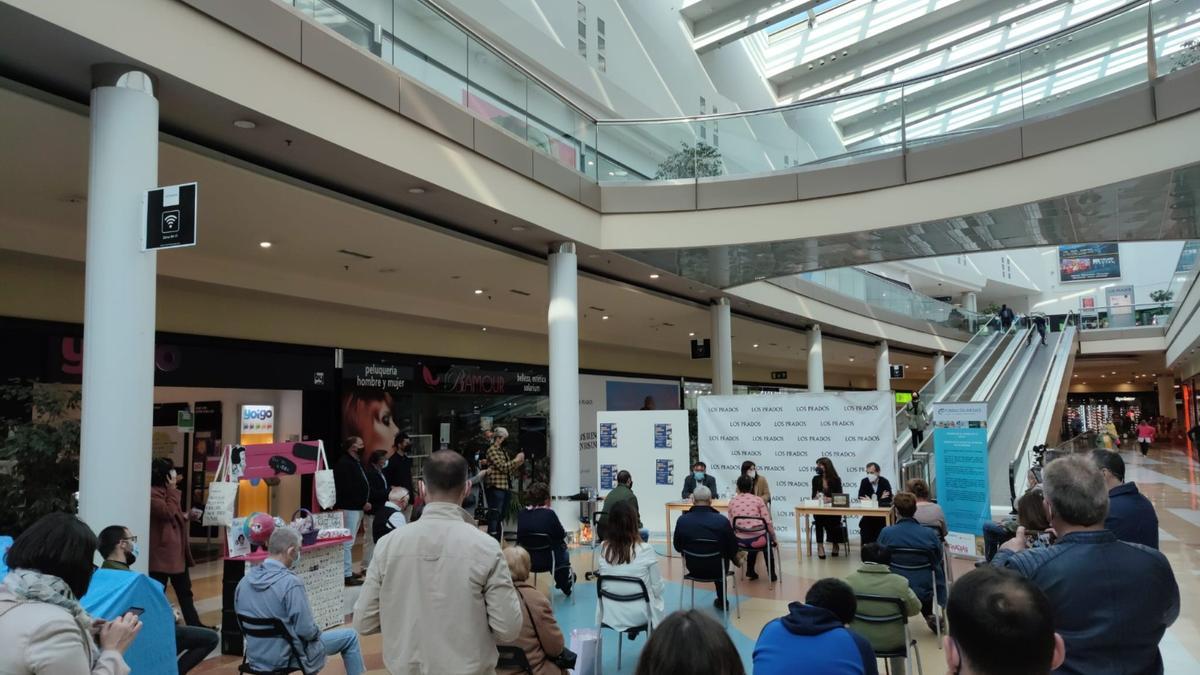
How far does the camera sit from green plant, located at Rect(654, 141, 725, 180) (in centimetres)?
1096

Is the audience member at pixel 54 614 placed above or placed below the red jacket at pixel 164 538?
above

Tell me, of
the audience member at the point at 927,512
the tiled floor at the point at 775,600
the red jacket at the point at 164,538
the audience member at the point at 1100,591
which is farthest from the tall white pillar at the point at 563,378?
the audience member at the point at 1100,591

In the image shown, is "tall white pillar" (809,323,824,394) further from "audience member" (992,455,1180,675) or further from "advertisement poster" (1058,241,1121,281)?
"advertisement poster" (1058,241,1121,281)

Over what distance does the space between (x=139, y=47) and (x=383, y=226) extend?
3.91 metres

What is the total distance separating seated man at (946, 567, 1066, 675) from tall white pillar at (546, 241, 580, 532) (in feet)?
27.8

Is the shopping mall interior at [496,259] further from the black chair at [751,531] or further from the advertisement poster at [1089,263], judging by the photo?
the advertisement poster at [1089,263]

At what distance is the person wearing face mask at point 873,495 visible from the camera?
913 centimetres

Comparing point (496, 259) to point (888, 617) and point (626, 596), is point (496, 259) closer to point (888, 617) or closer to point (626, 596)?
point (626, 596)

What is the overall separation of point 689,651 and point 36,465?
8.13 metres

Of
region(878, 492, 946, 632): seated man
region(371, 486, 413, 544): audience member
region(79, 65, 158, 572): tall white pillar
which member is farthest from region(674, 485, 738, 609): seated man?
region(79, 65, 158, 572): tall white pillar

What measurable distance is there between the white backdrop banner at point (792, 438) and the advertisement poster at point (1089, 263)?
35.8 meters

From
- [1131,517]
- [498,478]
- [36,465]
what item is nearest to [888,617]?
[1131,517]

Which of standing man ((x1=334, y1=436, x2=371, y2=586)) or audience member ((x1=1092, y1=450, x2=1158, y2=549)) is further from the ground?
audience member ((x1=1092, y1=450, x2=1158, y2=549))

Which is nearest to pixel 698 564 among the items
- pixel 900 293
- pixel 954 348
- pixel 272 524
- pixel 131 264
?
pixel 272 524
